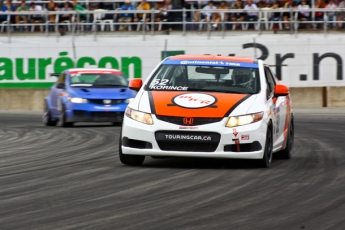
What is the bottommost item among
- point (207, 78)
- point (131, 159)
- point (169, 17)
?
point (131, 159)

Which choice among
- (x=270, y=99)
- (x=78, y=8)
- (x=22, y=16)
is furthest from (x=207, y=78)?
(x=22, y=16)

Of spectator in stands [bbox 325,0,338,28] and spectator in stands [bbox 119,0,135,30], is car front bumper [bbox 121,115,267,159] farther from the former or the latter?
spectator in stands [bbox 119,0,135,30]

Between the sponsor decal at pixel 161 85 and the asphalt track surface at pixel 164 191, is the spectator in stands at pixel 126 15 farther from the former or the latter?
the sponsor decal at pixel 161 85

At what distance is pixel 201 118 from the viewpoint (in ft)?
37.0

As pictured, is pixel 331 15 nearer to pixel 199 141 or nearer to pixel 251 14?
pixel 251 14

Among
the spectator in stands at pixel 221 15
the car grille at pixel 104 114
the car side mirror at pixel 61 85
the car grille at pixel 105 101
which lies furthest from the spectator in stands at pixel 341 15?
the car grille at pixel 104 114

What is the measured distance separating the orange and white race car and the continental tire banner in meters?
18.7

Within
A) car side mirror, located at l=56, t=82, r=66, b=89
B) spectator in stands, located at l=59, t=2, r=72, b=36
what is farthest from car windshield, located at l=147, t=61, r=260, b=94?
spectator in stands, located at l=59, t=2, r=72, b=36

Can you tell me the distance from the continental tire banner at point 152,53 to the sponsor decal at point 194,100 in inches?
757

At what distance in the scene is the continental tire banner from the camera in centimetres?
3081

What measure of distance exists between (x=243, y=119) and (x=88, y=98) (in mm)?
10728

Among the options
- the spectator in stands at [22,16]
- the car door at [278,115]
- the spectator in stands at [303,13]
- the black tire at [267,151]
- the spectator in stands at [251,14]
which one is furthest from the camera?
the spectator in stands at [22,16]

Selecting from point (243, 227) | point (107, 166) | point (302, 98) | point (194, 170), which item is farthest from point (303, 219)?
point (302, 98)

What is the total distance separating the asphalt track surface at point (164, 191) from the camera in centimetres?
729
